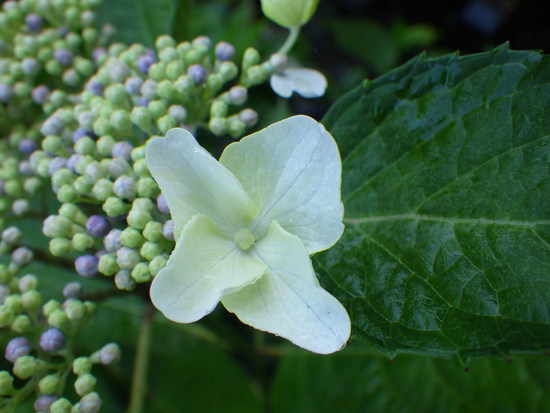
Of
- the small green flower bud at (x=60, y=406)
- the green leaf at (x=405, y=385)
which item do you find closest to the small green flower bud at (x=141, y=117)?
the small green flower bud at (x=60, y=406)

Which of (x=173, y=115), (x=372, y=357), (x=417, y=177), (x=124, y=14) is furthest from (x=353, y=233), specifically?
(x=124, y=14)

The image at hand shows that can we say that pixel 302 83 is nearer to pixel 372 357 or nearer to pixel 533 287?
pixel 533 287

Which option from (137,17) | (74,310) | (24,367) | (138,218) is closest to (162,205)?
(138,218)

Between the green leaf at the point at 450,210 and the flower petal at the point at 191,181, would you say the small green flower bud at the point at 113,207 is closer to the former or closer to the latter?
the flower petal at the point at 191,181

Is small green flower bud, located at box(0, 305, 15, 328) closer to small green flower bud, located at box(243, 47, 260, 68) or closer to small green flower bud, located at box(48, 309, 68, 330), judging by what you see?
small green flower bud, located at box(48, 309, 68, 330)

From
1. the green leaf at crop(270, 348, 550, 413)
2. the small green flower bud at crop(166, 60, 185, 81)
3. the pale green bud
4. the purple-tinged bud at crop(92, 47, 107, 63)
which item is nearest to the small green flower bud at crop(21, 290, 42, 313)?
the small green flower bud at crop(166, 60, 185, 81)

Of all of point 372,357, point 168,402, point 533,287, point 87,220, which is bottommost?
point 168,402
